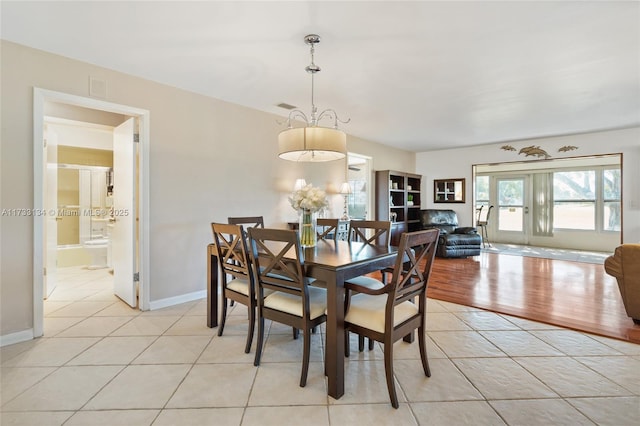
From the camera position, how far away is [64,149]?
5.64 meters

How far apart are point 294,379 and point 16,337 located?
2.38m

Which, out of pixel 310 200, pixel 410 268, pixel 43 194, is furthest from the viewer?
pixel 43 194

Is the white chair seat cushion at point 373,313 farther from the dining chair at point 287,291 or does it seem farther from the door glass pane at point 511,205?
the door glass pane at point 511,205

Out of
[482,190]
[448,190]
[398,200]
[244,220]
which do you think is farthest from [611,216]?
[244,220]

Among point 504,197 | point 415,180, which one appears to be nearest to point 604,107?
point 415,180

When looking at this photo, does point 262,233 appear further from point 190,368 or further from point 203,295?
point 203,295

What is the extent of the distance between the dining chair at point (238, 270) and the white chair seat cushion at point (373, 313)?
79cm

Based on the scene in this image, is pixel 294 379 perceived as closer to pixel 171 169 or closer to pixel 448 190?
pixel 171 169

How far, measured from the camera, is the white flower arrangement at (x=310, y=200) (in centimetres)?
235

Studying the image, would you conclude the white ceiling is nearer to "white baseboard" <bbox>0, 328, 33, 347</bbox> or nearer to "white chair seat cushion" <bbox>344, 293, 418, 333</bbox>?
"white chair seat cushion" <bbox>344, 293, 418, 333</bbox>

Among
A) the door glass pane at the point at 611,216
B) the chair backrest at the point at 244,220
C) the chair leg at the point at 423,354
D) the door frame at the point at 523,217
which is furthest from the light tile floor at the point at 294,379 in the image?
the door frame at the point at 523,217

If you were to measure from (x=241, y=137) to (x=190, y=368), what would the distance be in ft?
9.24

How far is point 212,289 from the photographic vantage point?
2768mm

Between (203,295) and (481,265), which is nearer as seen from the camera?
(203,295)
